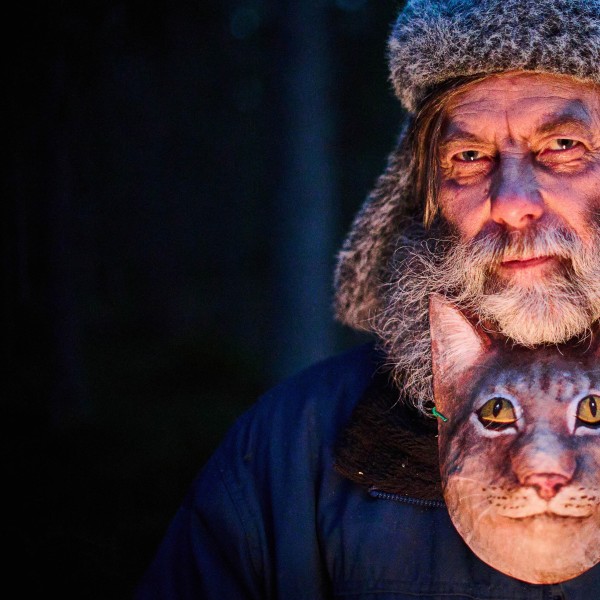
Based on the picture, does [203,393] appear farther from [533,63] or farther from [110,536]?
[533,63]

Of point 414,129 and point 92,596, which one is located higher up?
point 414,129

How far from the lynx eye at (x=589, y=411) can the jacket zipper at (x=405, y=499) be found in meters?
0.55

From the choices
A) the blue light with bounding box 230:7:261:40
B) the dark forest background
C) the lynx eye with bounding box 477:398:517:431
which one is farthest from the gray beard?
the blue light with bounding box 230:7:261:40

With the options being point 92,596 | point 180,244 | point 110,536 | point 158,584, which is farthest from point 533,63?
point 180,244

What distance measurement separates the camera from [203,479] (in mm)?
2164

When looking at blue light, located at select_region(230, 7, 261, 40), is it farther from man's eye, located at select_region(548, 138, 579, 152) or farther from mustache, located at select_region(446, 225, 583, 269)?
mustache, located at select_region(446, 225, 583, 269)

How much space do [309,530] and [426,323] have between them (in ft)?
2.26

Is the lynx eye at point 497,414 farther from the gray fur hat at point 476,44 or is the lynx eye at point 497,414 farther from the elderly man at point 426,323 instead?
the gray fur hat at point 476,44

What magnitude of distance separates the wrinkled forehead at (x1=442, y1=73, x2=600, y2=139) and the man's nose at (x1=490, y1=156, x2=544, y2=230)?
10 centimetres

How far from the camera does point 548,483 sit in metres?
1.36

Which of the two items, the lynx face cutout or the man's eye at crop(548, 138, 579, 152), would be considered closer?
the lynx face cutout

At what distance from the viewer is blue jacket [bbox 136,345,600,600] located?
1.79 meters

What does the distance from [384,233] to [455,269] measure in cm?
49

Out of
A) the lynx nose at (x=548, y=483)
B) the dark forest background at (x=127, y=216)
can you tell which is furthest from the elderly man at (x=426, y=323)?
the dark forest background at (x=127, y=216)
